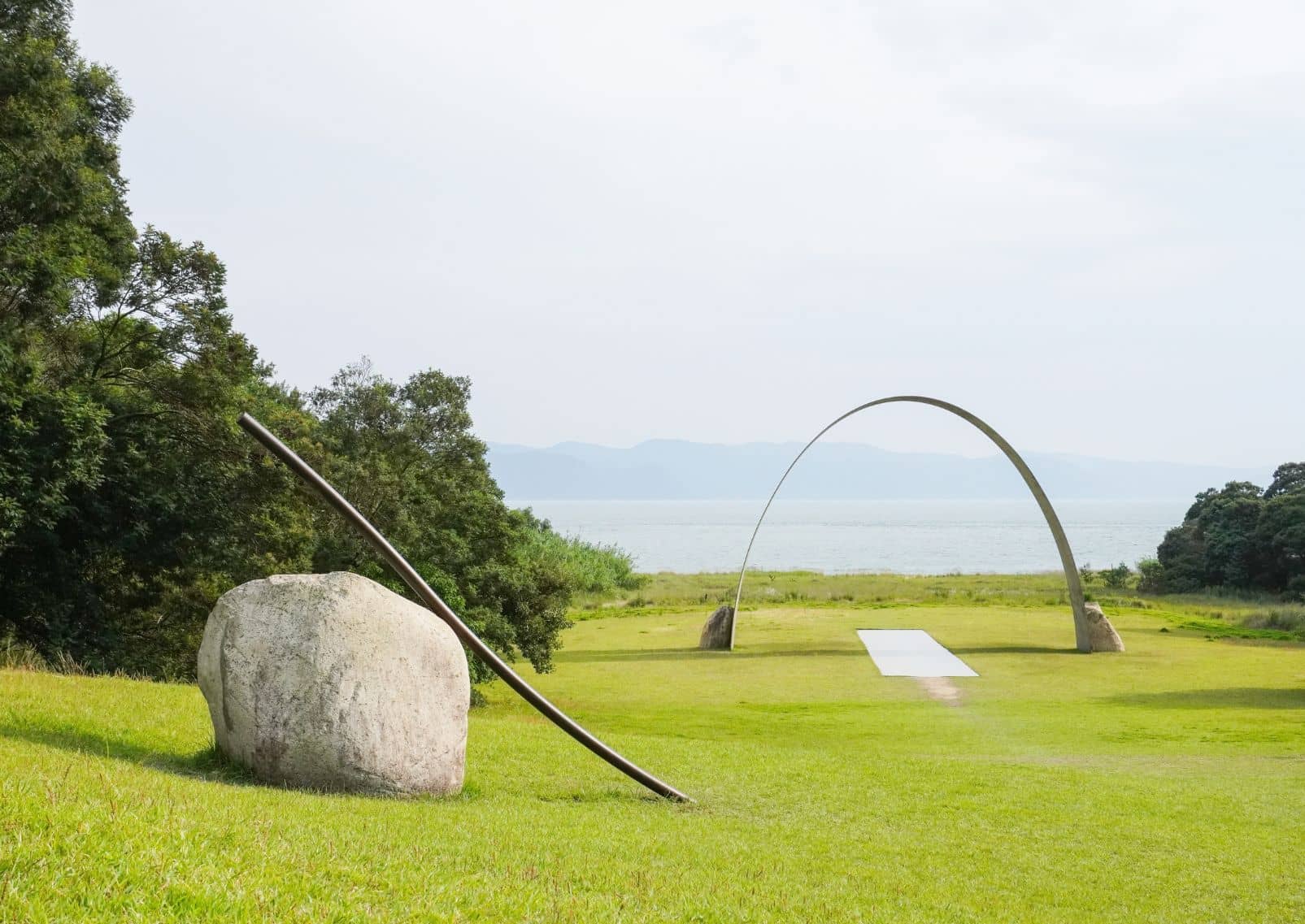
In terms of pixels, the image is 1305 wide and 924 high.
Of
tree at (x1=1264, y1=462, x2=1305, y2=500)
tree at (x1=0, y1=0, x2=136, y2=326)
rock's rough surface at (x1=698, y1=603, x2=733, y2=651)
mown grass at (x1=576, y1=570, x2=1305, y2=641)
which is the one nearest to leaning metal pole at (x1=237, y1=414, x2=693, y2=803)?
tree at (x1=0, y1=0, x2=136, y2=326)

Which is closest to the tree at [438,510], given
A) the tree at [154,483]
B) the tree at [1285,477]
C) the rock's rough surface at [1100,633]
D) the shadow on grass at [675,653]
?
the tree at [154,483]

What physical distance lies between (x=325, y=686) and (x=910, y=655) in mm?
18497

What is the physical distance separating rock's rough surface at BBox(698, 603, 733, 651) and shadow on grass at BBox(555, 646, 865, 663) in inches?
12.4

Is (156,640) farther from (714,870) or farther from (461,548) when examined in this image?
(714,870)

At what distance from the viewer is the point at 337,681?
8.76 meters

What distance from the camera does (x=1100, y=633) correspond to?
24969 mm

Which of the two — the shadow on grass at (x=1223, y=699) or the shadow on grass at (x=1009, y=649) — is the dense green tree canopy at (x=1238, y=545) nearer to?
the shadow on grass at (x=1009, y=649)

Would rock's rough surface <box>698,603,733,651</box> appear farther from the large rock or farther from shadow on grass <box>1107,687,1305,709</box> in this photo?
the large rock

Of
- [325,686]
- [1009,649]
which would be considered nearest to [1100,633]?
[1009,649]

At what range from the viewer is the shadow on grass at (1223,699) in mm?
17859

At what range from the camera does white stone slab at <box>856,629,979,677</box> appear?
73.6ft

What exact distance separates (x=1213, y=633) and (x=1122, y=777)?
63.3ft

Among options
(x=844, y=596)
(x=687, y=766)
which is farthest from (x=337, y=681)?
(x=844, y=596)

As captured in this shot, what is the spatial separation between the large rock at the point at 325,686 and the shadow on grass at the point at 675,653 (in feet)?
50.4
